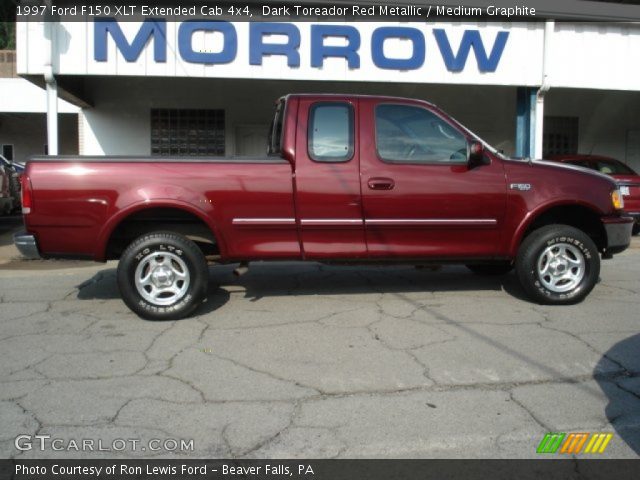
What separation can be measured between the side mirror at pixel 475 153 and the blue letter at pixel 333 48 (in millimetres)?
5622

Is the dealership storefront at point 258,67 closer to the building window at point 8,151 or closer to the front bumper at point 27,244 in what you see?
the front bumper at point 27,244

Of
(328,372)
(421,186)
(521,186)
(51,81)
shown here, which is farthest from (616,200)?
(51,81)

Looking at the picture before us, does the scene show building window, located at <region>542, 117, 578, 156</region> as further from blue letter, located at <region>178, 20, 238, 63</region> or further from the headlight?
the headlight

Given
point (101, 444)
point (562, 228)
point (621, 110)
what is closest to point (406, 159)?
point (562, 228)

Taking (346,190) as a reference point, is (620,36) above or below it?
above

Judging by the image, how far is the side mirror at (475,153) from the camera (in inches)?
208

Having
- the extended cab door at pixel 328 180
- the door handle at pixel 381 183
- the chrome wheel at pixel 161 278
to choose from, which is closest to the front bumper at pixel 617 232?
the door handle at pixel 381 183

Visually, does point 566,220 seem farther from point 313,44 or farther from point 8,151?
point 8,151

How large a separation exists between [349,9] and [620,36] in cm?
533

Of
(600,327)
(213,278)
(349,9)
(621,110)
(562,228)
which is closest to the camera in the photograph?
(600,327)

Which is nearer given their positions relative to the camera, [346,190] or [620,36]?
[346,190]
